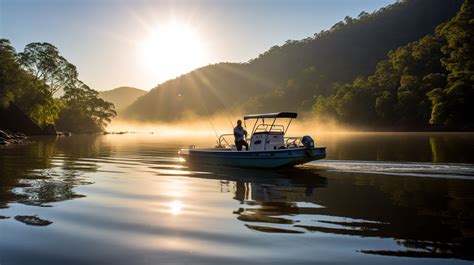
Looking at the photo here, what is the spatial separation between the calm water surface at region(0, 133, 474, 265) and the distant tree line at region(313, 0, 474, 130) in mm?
67810

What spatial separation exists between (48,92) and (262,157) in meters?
79.6

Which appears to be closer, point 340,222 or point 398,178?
point 340,222

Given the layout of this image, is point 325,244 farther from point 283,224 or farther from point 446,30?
point 446,30

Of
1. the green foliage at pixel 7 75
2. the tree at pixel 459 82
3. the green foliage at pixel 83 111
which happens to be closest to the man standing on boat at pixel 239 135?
the green foliage at pixel 7 75

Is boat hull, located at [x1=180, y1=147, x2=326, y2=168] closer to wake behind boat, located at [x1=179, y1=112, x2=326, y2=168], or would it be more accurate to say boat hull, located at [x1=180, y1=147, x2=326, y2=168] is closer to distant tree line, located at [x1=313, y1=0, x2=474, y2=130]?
wake behind boat, located at [x1=179, y1=112, x2=326, y2=168]

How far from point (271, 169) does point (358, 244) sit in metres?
15.0

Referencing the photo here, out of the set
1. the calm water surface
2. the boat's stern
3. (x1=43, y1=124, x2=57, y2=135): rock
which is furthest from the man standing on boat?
(x1=43, y1=124, x2=57, y2=135): rock

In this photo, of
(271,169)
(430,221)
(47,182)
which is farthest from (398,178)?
(47,182)

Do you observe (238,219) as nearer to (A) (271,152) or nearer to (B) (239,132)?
(A) (271,152)

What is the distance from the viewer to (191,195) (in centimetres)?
1484

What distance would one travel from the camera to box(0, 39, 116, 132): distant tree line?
75688mm

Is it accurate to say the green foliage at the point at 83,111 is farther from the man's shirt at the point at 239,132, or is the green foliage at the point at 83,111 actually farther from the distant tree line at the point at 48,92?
the man's shirt at the point at 239,132

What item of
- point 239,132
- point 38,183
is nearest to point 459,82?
point 239,132

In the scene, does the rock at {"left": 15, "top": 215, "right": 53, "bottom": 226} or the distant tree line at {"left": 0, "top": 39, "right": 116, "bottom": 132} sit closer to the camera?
the rock at {"left": 15, "top": 215, "right": 53, "bottom": 226}
